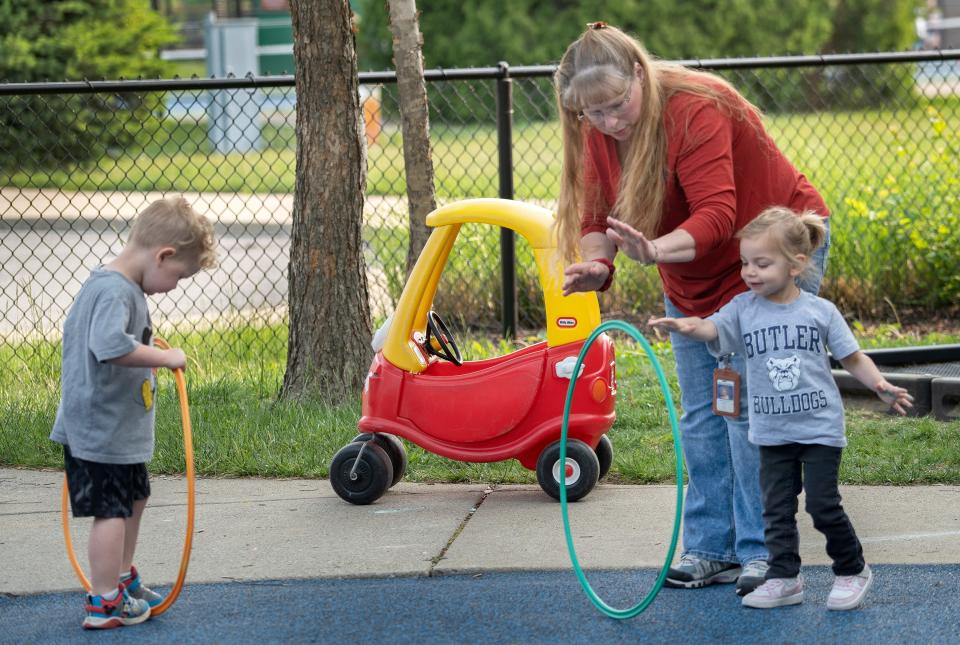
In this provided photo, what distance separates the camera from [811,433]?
10.9ft

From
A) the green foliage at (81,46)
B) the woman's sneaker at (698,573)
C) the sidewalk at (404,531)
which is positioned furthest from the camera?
the green foliage at (81,46)

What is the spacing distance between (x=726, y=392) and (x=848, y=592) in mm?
666

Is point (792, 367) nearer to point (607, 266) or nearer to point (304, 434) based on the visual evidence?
point (607, 266)

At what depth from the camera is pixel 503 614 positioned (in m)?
3.56

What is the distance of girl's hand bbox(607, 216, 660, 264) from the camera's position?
309 centimetres

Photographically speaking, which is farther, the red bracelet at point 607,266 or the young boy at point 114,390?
the red bracelet at point 607,266

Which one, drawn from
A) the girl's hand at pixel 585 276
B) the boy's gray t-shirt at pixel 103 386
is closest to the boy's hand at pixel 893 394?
the girl's hand at pixel 585 276

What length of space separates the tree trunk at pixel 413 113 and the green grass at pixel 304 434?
95 cm

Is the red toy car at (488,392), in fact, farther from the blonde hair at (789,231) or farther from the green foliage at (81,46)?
the green foliage at (81,46)

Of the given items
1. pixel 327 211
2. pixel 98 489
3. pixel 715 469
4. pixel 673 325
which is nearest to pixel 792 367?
pixel 673 325

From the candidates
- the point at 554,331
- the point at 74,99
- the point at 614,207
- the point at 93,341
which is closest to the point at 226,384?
the point at 554,331

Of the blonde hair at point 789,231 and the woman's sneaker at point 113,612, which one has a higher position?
the blonde hair at point 789,231

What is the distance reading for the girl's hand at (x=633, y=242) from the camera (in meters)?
3.09

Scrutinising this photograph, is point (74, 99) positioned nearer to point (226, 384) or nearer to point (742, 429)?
point (226, 384)
